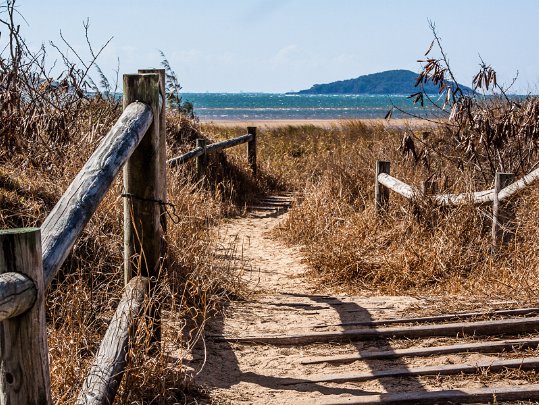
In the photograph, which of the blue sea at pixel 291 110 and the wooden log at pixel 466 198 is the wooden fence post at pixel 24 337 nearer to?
the wooden log at pixel 466 198

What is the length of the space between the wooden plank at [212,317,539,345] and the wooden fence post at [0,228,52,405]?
2755 millimetres

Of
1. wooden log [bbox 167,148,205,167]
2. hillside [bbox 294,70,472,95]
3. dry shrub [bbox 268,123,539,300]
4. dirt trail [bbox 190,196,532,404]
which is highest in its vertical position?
hillside [bbox 294,70,472,95]

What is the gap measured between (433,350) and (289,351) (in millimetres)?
949

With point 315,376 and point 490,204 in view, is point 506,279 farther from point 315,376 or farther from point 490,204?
point 315,376

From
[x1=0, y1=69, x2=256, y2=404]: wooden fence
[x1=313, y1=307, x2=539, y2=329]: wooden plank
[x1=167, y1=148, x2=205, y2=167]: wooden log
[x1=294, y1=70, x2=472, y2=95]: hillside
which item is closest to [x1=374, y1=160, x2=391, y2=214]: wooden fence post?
[x1=167, y1=148, x2=205, y2=167]: wooden log

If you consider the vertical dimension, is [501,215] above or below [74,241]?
below

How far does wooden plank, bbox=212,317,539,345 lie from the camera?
5305 mm

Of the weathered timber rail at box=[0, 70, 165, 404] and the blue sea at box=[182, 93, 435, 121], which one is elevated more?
the weathered timber rail at box=[0, 70, 165, 404]

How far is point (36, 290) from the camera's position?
2496mm

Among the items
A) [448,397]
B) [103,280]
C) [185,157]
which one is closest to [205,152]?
[185,157]

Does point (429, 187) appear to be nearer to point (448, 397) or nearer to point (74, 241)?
point (448, 397)

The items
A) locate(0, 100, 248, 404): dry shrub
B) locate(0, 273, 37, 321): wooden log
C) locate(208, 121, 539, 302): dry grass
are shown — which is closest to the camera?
locate(0, 273, 37, 321): wooden log

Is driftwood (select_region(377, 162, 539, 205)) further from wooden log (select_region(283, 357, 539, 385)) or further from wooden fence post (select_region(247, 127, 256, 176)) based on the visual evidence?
wooden fence post (select_region(247, 127, 256, 176))

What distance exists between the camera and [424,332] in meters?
5.38
